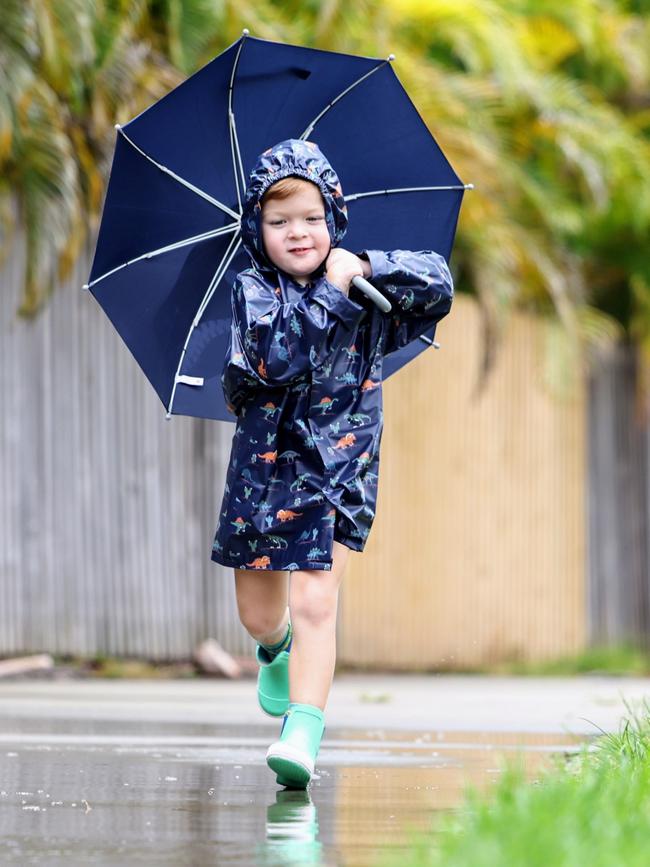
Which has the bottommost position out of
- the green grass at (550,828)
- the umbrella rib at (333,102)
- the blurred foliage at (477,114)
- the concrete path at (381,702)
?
the concrete path at (381,702)

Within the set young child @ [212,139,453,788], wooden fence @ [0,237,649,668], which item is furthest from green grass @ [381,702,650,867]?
wooden fence @ [0,237,649,668]

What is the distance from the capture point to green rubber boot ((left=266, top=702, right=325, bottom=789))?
15.3 ft

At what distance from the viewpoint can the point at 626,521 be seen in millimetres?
12758

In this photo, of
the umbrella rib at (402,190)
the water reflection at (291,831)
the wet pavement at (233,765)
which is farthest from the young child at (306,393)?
the umbrella rib at (402,190)

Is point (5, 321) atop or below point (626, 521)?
atop

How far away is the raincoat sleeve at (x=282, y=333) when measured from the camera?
4.90 m

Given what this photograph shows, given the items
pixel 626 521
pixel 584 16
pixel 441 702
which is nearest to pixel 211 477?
pixel 441 702

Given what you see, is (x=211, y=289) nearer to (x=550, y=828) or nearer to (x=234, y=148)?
(x=234, y=148)

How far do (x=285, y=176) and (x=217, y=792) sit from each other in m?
1.67

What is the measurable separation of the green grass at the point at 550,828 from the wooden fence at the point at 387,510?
5581 mm

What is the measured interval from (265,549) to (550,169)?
8.44 meters

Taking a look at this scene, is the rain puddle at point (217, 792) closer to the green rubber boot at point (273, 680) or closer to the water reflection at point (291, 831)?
the water reflection at point (291, 831)

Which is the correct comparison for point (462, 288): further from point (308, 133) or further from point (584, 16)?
point (308, 133)

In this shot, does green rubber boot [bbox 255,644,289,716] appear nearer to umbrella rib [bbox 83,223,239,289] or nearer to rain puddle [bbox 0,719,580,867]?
rain puddle [bbox 0,719,580,867]
